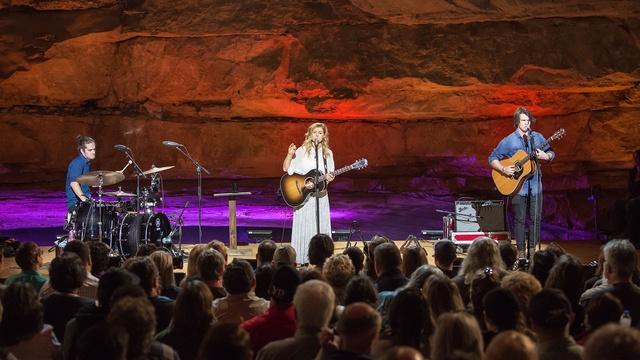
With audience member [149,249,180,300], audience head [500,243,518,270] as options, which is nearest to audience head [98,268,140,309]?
audience member [149,249,180,300]

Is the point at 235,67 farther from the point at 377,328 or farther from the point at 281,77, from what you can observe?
the point at 377,328

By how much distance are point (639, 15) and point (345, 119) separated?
16.6ft

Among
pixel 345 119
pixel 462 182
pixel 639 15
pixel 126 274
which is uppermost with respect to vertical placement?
pixel 639 15

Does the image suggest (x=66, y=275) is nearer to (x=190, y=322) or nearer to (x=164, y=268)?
(x=164, y=268)

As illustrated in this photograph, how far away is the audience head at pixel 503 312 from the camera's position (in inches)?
166

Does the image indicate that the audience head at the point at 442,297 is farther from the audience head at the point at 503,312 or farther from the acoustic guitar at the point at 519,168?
the acoustic guitar at the point at 519,168

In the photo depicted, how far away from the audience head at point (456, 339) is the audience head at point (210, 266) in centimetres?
263

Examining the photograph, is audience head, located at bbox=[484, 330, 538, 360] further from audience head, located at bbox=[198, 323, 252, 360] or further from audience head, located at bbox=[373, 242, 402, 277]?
audience head, located at bbox=[373, 242, 402, 277]

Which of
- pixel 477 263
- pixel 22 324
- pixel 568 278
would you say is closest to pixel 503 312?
pixel 568 278

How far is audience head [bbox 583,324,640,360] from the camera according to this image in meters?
3.03

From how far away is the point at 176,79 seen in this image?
44.8 feet

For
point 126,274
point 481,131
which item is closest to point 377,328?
point 126,274

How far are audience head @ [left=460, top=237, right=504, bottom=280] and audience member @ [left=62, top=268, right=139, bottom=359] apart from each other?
96.5 inches

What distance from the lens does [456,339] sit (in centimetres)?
341
